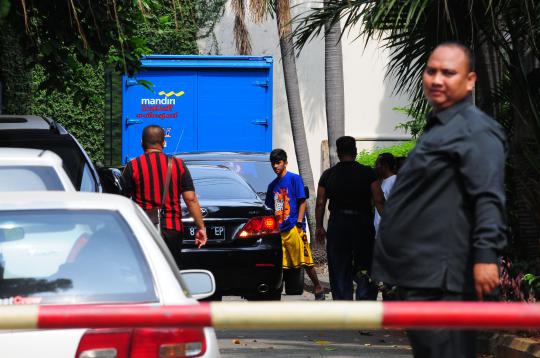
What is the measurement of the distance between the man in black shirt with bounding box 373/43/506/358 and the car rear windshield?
1022 mm

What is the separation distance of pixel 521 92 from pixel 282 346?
9.66 ft

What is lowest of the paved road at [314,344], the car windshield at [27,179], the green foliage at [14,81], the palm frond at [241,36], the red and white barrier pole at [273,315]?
the paved road at [314,344]

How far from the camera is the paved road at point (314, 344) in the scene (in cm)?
998

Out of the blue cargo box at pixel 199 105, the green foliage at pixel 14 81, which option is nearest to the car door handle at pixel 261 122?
the blue cargo box at pixel 199 105

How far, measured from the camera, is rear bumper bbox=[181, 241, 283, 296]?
12383 mm

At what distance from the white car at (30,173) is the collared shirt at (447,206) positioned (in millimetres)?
2717

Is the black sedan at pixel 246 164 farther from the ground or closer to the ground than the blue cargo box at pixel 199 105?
closer to the ground

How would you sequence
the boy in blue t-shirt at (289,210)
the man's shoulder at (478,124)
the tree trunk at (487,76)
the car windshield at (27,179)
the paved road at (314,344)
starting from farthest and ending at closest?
1. the boy in blue t-shirt at (289,210)
2. the tree trunk at (487,76)
3. the paved road at (314,344)
4. the car windshield at (27,179)
5. the man's shoulder at (478,124)

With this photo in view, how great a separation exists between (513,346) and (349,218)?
2538 mm

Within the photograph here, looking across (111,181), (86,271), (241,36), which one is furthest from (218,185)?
(241,36)

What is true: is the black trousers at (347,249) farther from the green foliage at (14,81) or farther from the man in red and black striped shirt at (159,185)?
the green foliage at (14,81)

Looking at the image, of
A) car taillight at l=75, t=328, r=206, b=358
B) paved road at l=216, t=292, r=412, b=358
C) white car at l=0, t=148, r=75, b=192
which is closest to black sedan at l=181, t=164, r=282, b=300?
paved road at l=216, t=292, r=412, b=358

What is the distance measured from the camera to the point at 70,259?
491 cm

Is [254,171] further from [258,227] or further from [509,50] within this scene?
[509,50]
